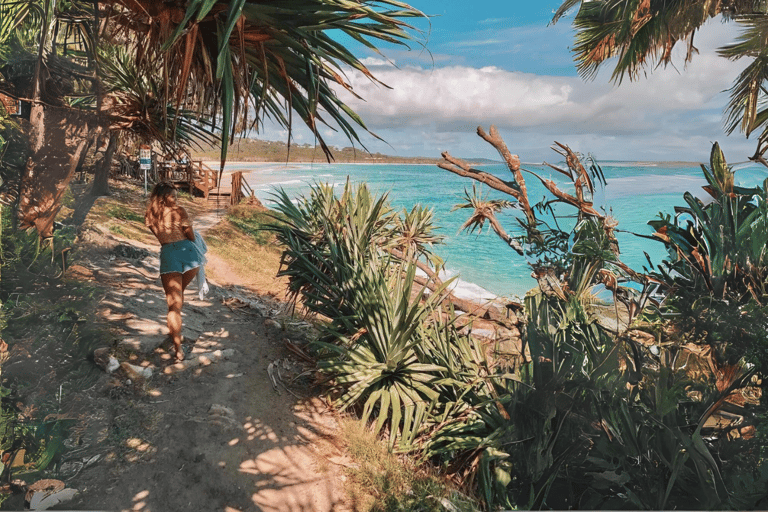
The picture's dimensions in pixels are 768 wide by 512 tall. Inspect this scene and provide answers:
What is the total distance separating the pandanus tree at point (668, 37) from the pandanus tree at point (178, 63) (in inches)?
81.5

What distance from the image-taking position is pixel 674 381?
2357mm

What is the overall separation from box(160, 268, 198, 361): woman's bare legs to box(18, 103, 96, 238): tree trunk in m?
0.98

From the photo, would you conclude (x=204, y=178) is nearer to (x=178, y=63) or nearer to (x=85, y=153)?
(x=85, y=153)

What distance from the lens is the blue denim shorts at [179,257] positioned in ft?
10.8

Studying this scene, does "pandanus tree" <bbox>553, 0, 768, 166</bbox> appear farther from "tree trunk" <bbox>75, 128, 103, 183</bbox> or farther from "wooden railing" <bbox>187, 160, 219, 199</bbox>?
"wooden railing" <bbox>187, 160, 219, 199</bbox>

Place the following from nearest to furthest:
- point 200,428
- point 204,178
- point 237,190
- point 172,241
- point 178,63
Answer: point 178,63
point 200,428
point 172,241
point 204,178
point 237,190

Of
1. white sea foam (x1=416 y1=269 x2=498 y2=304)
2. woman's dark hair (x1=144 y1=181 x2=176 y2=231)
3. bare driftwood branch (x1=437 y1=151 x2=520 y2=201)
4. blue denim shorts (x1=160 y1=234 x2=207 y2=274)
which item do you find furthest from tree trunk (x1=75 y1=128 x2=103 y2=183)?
white sea foam (x1=416 y1=269 x2=498 y2=304)

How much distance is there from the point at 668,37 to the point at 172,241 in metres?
4.37

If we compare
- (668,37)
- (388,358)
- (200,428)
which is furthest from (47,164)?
(668,37)

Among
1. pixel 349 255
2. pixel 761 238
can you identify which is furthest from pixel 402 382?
pixel 761 238

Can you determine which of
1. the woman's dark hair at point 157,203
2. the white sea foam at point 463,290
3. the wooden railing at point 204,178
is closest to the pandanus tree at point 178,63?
the woman's dark hair at point 157,203

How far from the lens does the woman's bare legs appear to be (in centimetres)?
334

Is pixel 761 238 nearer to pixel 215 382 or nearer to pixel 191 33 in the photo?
pixel 191 33

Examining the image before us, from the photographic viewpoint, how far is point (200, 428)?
9.80 feet
